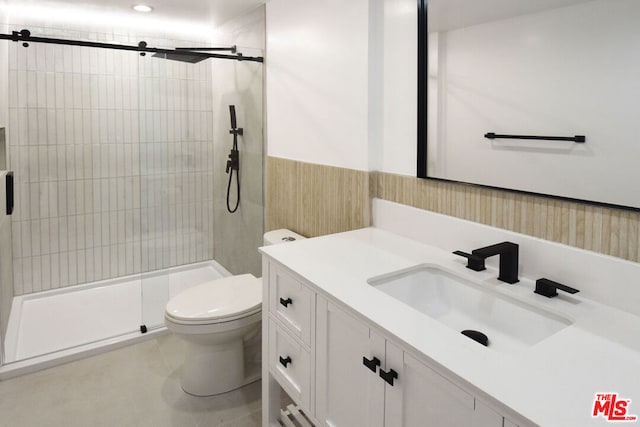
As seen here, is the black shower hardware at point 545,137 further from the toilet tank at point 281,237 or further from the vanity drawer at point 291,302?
the toilet tank at point 281,237

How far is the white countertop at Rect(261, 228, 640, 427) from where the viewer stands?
2.53 feet

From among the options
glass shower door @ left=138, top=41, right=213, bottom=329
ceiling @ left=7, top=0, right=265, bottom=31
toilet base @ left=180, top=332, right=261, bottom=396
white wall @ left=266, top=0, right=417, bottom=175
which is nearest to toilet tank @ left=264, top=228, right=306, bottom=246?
white wall @ left=266, top=0, right=417, bottom=175

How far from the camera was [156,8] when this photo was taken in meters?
2.89

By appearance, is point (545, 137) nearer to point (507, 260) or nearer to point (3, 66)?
point (507, 260)

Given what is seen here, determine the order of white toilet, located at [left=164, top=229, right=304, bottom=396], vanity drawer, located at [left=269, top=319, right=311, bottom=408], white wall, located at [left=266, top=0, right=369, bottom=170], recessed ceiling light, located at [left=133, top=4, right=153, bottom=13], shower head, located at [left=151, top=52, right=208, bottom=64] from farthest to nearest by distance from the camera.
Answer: recessed ceiling light, located at [left=133, top=4, right=153, bottom=13]
shower head, located at [left=151, top=52, right=208, bottom=64]
white toilet, located at [left=164, top=229, right=304, bottom=396]
white wall, located at [left=266, top=0, right=369, bottom=170]
vanity drawer, located at [left=269, top=319, right=311, bottom=408]

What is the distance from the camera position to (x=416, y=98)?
1728 millimetres

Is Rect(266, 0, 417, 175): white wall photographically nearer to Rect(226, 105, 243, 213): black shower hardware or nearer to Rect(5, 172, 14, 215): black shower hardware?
Rect(226, 105, 243, 213): black shower hardware

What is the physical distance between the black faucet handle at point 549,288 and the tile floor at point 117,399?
1.39 meters

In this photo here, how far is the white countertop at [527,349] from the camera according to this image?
2.53 ft

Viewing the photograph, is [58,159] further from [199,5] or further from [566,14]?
[566,14]

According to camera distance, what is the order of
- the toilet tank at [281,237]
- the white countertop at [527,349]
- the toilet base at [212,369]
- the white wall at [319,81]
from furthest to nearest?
1. the toilet tank at [281,237]
2. the toilet base at [212,369]
3. the white wall at [319,81]
4. the white countertop at [527,349]

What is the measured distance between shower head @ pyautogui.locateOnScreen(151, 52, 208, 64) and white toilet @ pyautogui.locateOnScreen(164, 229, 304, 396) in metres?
1.35

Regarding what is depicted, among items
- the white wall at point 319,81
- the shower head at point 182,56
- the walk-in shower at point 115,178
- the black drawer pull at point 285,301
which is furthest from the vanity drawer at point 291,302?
the shower head at point 182,56

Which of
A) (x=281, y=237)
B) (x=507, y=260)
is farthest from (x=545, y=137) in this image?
(x=281, y=237)
